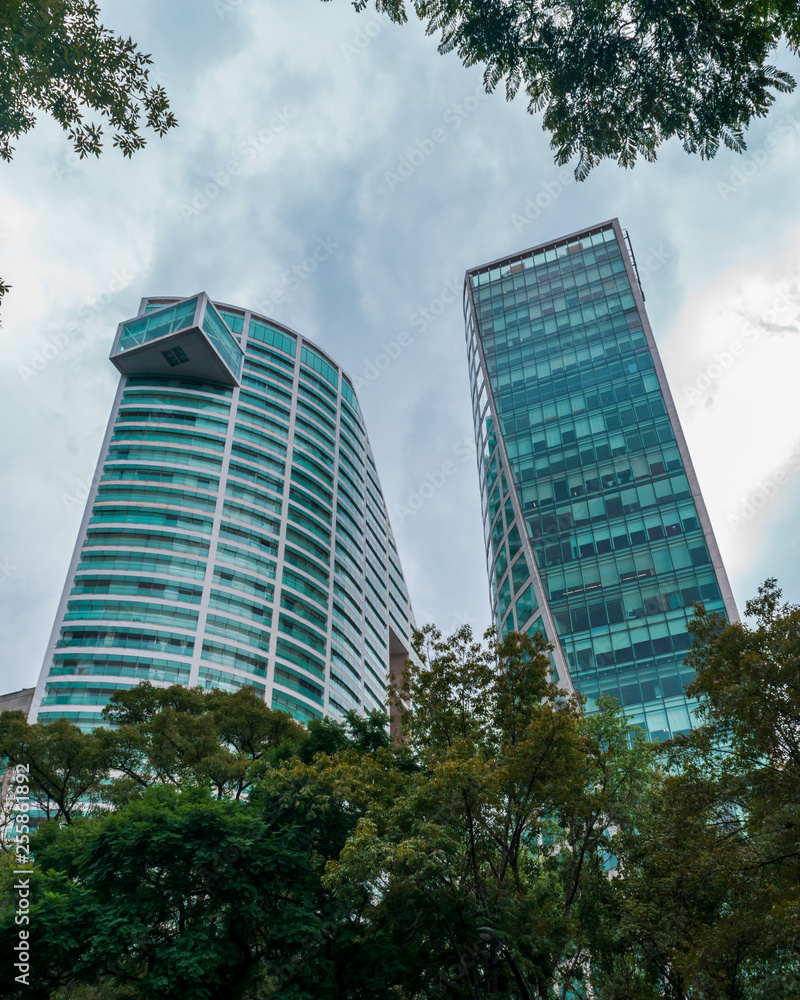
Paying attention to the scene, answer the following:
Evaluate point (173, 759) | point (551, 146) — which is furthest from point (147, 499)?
point (551, 146)

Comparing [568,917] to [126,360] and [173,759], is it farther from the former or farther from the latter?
[126,360]

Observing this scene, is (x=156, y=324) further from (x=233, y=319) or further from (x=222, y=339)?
(x=233, y=319)

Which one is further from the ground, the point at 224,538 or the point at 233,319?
the point at 233,319

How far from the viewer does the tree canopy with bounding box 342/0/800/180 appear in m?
9.10

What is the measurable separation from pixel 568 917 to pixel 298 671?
52.0 metres

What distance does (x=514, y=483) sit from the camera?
69.2 meters

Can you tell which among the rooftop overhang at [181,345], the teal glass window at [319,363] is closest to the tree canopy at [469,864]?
the rooftop overhang at [181,345]

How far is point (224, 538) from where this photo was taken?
69.9m

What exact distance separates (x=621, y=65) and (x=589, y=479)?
5842cm

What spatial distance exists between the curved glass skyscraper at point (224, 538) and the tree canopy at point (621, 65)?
4966 centimetres

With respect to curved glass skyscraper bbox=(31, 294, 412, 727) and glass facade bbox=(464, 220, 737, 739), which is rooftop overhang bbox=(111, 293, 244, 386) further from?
glass facade bbox=(464, 220, 737, 739)

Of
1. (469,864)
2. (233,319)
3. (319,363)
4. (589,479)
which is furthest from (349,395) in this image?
(469,864)

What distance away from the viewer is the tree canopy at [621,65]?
9.10 meters

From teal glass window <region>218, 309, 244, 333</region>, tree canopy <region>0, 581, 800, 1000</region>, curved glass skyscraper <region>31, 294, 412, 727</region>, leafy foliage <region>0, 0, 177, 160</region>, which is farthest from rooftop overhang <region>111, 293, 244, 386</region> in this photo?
leafy foliage <region>0, 0, 177, 160</region>
